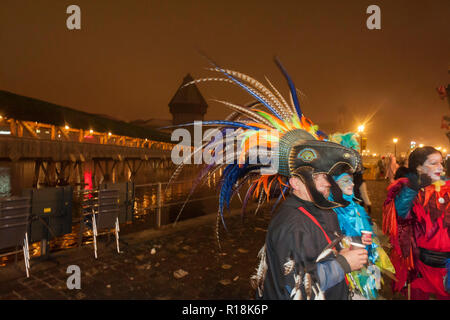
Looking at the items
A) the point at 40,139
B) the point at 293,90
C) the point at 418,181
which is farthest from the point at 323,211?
the point at 40,139

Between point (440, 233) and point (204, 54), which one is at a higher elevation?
point (204, 54)

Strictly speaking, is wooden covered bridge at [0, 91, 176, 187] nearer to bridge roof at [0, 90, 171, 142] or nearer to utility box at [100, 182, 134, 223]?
bridge roof at [0, 90, 171, 142]

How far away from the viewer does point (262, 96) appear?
259cm

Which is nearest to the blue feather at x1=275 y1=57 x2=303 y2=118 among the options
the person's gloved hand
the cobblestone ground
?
the person's gloved hand

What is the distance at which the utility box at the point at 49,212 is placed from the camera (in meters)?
4.31

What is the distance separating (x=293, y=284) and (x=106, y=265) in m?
4.08

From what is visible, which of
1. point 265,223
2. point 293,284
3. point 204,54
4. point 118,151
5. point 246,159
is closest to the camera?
point 293,284

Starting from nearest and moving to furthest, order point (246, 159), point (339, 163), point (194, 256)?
point (339, 163)
point (246, 159)
point (194, 256)

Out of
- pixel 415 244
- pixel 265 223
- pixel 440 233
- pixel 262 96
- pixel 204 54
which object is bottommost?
pixel 265 223

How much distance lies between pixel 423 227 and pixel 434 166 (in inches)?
30.5

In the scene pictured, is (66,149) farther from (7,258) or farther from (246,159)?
(246,159)

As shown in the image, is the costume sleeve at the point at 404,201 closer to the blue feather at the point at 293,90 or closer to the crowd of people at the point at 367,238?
the crowd of people at the point at 367,238

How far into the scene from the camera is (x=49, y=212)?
444 centimetres

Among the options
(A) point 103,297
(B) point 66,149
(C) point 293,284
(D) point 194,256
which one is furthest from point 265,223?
(B) point 66,149
